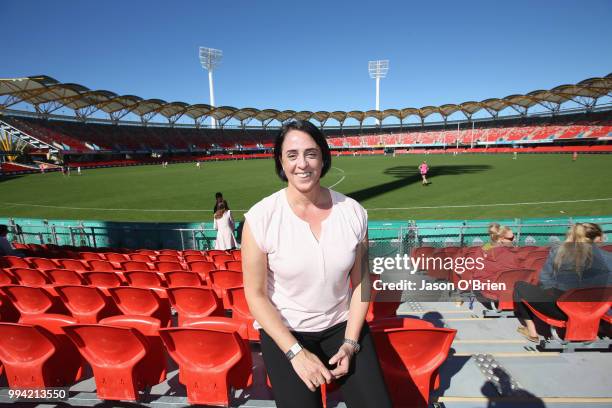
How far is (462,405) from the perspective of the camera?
8.32 ft

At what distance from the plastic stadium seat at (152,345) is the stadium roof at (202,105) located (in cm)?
6246

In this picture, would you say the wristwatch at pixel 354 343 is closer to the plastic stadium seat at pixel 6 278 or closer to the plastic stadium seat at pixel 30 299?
the plastic stadium seat at pixel 30 299

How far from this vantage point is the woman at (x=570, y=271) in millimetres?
3418

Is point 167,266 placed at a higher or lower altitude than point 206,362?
lower

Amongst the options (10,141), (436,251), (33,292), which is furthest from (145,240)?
(10,141)

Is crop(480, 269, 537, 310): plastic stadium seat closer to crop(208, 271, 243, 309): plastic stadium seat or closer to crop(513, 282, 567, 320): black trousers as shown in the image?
crop(513, 282, 567, 320): black trousers

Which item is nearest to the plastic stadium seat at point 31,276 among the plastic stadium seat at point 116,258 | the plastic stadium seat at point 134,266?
the plastic stadium seat at point 134,266

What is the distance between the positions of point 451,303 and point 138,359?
4.64m

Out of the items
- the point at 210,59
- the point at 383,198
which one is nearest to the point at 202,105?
the point at 210,59

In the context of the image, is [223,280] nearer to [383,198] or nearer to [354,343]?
[354,343]

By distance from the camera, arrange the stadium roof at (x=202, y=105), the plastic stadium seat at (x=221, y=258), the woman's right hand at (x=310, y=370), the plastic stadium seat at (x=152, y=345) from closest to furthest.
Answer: the woman's right hand at (x=310, y=370) < the plastic stadium seat at (x=152, y=345) < the plastic stadium seat at (x=221, y=258) < the stadium roof at (x=202, y=105)

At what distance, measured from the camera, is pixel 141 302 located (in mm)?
3758

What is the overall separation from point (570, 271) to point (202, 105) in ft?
272

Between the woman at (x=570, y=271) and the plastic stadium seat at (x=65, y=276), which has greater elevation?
the woman at (x=570, y=271)
